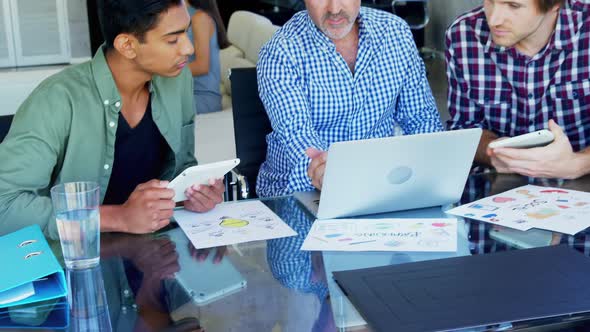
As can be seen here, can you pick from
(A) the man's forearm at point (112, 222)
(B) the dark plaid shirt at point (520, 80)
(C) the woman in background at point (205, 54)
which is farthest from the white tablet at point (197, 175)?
(C) the woman in background at point (205, 54)

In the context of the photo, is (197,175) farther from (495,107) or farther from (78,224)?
(495,107)

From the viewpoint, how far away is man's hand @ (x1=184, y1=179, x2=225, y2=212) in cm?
173

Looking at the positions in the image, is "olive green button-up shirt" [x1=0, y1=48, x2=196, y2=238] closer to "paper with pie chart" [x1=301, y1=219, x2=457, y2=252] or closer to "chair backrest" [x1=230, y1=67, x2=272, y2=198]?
"chair backrest" [x1=230, y1=67, x2=272, y2=198]

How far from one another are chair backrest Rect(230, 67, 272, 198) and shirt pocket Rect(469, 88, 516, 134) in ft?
2.17

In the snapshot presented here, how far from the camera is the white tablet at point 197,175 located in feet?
5.48

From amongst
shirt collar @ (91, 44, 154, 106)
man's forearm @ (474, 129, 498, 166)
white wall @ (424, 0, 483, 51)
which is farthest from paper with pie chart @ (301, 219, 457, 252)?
white wall @ (424, 0, 483, 51)

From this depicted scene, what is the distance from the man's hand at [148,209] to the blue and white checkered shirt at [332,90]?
1.98 ft

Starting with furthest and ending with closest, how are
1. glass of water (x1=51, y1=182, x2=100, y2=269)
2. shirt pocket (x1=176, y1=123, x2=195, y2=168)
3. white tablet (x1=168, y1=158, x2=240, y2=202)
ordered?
shirt pocket (x1=176, y1=123, x2=195, y2=168), white tablet (x1=168, y1=158, x2=240, y2=202), glass of water (x1=51, y1=182, x2=100, y2=269)

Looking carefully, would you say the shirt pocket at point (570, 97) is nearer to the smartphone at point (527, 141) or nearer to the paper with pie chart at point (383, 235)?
the smartphone at point (527, 141)

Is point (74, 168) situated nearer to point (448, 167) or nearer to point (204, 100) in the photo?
point (448, 167)

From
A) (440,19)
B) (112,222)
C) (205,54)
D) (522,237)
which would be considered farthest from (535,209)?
(440,19)

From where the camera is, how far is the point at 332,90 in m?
2.31

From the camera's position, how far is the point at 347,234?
62.9 inches

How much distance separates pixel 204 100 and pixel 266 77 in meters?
1.95
